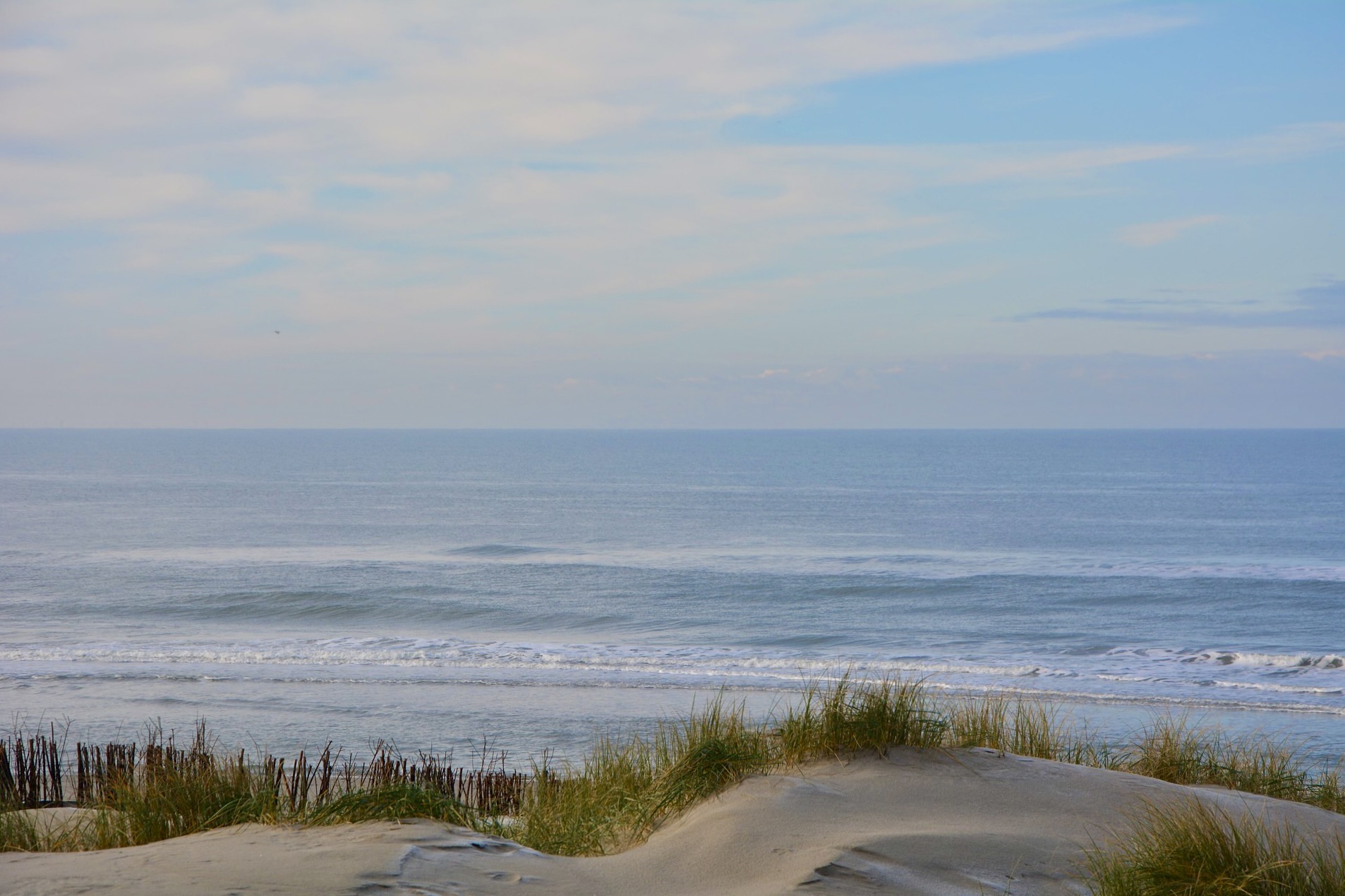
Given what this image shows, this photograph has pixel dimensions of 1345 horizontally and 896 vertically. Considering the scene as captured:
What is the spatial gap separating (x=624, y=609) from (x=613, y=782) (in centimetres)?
2305

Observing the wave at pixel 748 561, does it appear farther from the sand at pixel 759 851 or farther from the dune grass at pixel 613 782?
the sand at pixel 759 851

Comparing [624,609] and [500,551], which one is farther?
[500,551]

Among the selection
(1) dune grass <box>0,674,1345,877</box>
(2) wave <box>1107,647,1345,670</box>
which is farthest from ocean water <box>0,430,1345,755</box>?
(1) dune grass <box>0,674,1345,877</box>

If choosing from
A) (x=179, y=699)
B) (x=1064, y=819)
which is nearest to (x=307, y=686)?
(x=179, y=699)

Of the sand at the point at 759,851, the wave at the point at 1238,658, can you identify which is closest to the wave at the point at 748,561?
the wave at the point at 1238,658

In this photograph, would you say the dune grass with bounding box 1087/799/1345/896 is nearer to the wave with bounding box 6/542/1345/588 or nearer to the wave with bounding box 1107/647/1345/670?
the wave with bounding box 1107/647/1345/670

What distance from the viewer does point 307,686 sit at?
18953mm

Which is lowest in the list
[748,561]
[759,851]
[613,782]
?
[748,561]

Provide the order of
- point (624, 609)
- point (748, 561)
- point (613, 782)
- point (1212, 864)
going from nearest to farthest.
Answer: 1. point (1212, 864)
2. point (613, 782)
3. point (624, 609)
4. point (748, 561)

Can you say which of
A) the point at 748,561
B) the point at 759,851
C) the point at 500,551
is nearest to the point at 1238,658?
the point at 748,561

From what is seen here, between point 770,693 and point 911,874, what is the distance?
1425cm

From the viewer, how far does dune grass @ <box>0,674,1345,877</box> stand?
228 inches

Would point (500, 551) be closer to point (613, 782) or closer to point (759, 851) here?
point (613, 782)

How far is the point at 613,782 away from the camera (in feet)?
22.3
